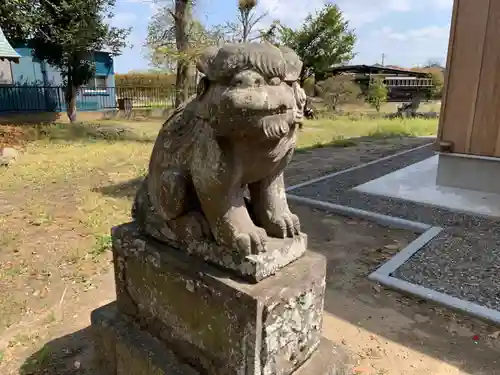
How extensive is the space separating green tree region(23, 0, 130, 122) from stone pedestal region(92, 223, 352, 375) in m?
12.7

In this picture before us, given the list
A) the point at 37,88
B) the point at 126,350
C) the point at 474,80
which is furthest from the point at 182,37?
the point at 126,350

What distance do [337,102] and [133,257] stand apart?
21330 mm

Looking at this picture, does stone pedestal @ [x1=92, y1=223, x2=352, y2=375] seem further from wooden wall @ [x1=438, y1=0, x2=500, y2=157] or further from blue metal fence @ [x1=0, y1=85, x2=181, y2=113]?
blue metal fence @ [x1=0, y1=85, x2=181, y2=113]

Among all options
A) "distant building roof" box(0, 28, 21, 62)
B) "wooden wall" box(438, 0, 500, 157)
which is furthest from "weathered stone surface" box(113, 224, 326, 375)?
"distant building roof" box(0, 28, 21, 62)

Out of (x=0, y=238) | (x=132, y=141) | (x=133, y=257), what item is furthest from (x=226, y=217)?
(x=132, y=141)

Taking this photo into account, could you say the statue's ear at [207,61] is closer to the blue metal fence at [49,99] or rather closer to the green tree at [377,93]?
the blue metal fence at [49,99]

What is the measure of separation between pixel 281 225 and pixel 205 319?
518 millimetres

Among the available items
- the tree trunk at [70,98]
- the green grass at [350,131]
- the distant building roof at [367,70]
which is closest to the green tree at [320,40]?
the distant building roof at [367,70]

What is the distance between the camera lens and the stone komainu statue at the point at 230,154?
4.14ft

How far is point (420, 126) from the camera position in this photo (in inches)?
579

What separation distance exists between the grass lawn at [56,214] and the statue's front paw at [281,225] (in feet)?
6.27

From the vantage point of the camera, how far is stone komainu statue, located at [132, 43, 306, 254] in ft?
4.14

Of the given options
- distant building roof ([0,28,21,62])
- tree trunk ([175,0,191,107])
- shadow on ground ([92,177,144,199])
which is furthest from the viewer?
tree trunk ([175,0,191,107])

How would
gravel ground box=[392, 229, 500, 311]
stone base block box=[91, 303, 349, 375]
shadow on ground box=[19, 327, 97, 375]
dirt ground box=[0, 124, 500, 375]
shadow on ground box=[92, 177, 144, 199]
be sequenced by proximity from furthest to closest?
shadow on ground box=[92, 177, 144, 199] < gravel ground box=[392, 229, 500, 311] < dirt ground box=[0, 124, 500, 375] < shadow on ground box=[19, 327, 97, 375] < stone base block box=[91, 303, 349, 375]
